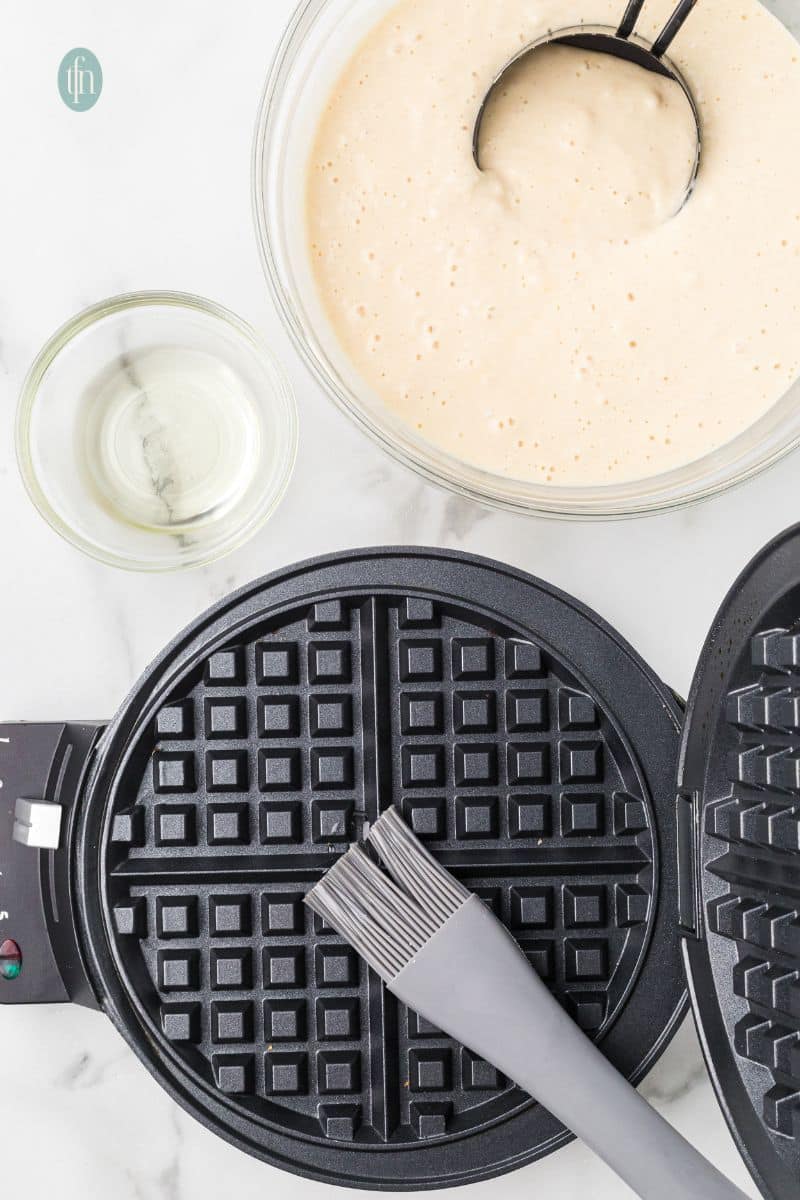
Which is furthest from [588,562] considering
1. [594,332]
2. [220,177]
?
[220,177]

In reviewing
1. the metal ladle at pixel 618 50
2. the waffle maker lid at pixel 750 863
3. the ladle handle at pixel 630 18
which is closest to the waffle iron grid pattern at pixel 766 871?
the waffle maker lid at pixel 750 863

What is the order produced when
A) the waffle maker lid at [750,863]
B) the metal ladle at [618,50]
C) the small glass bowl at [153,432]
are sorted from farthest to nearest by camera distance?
the small glass bowl at [153,432], the metal ladle at [618,50], the waffle maker lid at [750,863]

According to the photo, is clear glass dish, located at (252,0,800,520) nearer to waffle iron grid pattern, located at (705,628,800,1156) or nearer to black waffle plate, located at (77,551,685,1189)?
black waffle plate, located at (77,551,685,1189)

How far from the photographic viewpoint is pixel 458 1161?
114cm

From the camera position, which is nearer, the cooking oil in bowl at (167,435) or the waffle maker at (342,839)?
the waffle maker at (342,839)

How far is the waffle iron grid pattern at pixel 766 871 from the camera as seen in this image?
970 millimetres

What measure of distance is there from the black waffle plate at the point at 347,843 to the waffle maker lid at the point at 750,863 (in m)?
0.09

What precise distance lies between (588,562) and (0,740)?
0.75 meters

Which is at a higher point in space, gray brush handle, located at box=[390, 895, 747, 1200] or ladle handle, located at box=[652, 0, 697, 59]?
ladle handle, located at box=[652, 0, 697, 59]

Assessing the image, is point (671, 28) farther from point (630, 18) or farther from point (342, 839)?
point (342, 839)

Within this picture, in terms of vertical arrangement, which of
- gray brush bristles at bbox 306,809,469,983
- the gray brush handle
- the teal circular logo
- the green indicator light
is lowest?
the gray brush handle

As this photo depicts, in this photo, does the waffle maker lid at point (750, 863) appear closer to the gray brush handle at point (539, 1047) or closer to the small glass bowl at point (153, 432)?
the gray brush handle at point (539, 1047)

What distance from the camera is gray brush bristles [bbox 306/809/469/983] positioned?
1111 mm

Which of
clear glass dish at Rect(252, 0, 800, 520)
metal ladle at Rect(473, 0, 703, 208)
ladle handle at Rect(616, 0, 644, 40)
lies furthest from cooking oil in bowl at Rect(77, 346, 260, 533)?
ladle handle at Rect(616, 0, 644, 40)
